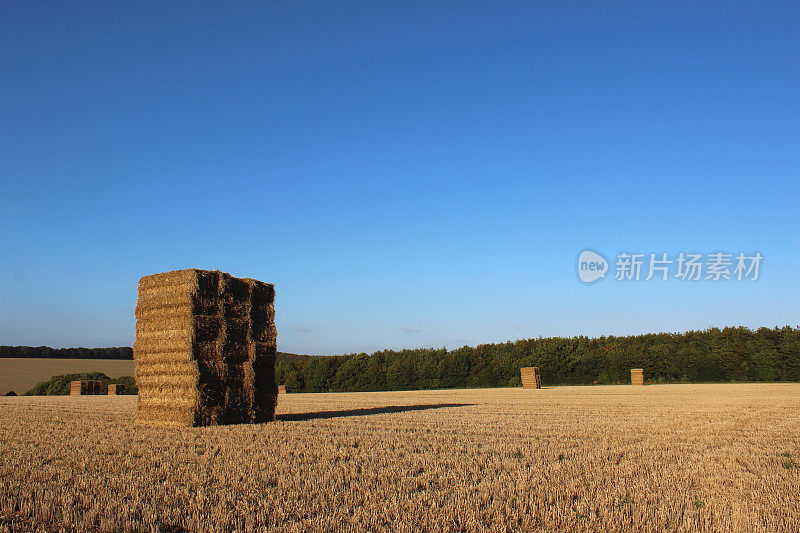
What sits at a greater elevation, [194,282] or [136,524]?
[194,282]

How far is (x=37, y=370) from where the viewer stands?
59031mm

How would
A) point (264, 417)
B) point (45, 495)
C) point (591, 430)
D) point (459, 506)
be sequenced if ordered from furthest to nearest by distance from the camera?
point (264, 417)
point (591, 430)
point (45, 495)
point (459, 506)

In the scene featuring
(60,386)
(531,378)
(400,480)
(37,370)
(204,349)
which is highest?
(204,349)

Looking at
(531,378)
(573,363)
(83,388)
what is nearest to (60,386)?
(83,388)

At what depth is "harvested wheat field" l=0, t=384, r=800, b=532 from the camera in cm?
459

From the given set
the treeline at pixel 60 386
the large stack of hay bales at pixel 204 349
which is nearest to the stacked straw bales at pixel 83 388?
the treeline at pixel 60 386

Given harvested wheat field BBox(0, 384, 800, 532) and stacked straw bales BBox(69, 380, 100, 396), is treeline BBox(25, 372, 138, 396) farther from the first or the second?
harvested wheat field BBox(0, 384, 800, 532)

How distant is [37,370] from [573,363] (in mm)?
54931

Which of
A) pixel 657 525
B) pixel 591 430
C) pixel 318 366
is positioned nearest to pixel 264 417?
pixel 591 430

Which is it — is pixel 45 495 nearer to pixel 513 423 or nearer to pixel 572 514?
pixel 572 514

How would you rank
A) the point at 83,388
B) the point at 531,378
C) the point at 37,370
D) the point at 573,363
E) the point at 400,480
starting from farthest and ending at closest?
the point at 37,370 < the point at 573,363 < the point at 531,378 < the point at 83,388 < the point at 400,480

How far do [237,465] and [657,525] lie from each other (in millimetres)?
4651

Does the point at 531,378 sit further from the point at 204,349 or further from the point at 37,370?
the point at 37,370

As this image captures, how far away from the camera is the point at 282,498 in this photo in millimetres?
5199
